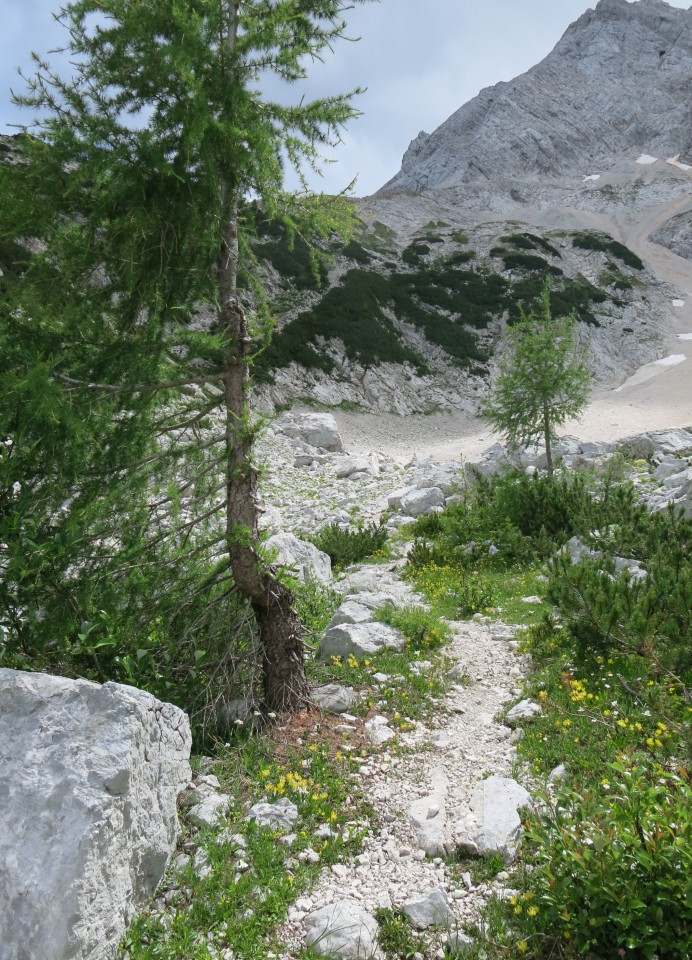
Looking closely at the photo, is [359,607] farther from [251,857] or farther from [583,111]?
[583,111]

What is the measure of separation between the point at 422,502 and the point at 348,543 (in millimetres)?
3362

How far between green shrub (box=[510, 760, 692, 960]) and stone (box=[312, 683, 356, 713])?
2305mm

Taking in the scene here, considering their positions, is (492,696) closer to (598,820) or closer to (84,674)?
(598,820)

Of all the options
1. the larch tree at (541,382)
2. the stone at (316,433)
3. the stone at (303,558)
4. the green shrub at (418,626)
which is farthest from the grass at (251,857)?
the stone at (316,433)

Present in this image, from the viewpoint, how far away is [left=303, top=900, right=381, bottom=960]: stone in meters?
2.83

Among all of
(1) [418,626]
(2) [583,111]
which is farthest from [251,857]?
(2) [583,111]

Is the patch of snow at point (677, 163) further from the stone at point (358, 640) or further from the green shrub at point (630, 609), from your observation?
the stone at point (358, 640)

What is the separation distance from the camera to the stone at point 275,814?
360 cm

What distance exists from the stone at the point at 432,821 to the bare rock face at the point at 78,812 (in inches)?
59.0

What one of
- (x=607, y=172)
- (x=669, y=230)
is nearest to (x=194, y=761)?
(x=669, y=230)

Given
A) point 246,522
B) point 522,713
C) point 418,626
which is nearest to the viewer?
point 246,522

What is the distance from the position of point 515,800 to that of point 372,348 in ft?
100

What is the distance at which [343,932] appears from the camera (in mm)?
2900

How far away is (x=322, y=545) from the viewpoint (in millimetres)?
11008
